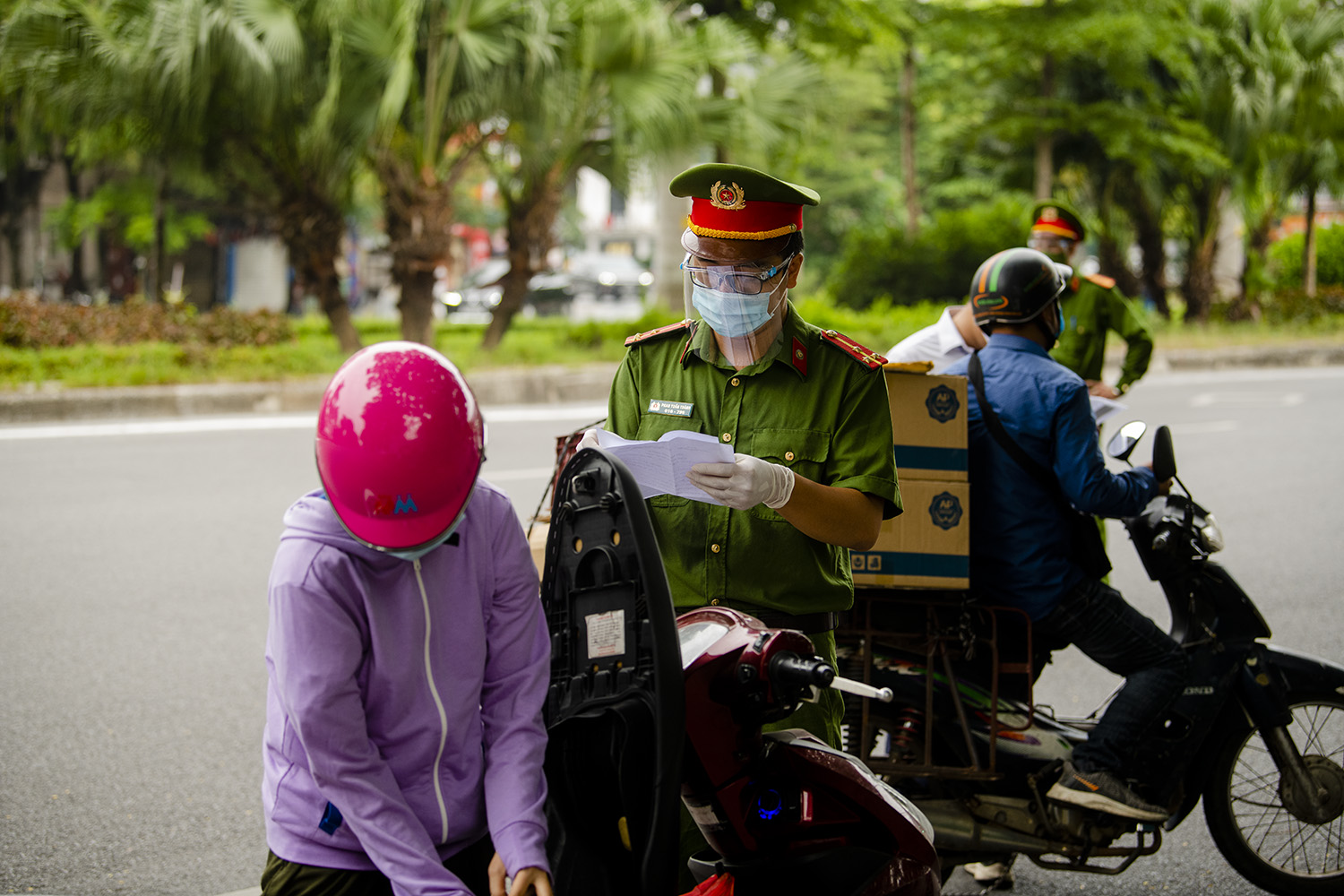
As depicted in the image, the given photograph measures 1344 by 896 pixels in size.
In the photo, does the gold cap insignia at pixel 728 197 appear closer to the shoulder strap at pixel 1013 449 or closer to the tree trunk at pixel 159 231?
the shoulder strap at pixel 1013 449

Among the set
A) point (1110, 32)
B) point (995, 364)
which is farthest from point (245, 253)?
point (995, 364)

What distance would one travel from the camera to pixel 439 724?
1.74m

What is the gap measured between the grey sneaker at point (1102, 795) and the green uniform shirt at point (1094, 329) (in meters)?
3.13

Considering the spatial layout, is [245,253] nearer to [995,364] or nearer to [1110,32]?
[1110,32]

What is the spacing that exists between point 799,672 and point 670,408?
2.74ft

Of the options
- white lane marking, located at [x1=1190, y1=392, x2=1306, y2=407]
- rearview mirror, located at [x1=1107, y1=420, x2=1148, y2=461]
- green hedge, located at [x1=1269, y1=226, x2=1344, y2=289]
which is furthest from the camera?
green hedge, located at [x1=1269, y1=226, x2=1344, y2=289]

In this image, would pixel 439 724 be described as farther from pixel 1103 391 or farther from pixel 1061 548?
pixel 1103 391

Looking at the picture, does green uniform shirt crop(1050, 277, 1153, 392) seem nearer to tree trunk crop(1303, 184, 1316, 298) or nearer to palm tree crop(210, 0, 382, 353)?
palm tree crop(210, 0, 382, 353)

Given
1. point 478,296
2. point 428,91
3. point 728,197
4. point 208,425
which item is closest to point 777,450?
point 728,197

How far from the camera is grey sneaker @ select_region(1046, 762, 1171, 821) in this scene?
3.06 metres

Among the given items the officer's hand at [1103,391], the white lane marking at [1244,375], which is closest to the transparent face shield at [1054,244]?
the officer's hand at [1103,391]

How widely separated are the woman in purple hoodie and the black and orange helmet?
6.25ft

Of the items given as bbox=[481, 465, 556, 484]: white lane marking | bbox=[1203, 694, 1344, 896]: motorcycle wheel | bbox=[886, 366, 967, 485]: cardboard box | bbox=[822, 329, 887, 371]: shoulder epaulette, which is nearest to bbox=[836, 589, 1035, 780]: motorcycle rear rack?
bbox=[886, 366, 967, 485]: cardboard box

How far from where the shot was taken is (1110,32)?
619 inches
